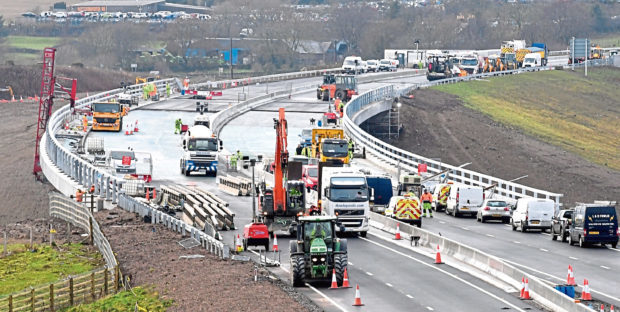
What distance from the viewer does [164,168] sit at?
7225cm

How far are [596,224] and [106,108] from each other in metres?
50.8

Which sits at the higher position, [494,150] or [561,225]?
[561,225]

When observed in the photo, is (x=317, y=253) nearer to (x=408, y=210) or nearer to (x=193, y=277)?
(x=193, y=277)

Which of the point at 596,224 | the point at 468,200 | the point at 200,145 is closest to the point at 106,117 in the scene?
the point at 200,145

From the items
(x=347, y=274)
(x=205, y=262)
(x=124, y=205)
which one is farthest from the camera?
(x=124, y=205)

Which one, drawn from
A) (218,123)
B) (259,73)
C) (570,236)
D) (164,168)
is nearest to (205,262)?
(570,236)

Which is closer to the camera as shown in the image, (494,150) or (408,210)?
(408,210)

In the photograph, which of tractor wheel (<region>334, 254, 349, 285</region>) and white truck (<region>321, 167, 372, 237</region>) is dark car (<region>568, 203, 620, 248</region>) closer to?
white truck (<region>321, 167, 372, 237</region>)

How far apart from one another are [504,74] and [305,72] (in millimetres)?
23660

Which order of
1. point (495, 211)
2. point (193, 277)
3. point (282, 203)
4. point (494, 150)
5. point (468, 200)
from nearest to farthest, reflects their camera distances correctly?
point (193, 277) < point (282, 203) < point (495, 211) < point (468, 200) < point (494, 150)

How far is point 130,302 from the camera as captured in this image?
34188mm

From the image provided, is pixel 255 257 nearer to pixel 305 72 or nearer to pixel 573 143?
pixel 573 143

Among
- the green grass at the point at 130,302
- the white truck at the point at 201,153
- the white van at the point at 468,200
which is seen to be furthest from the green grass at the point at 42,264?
the white truck at the point at 201,153

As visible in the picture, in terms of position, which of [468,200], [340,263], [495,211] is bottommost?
[495,211]
